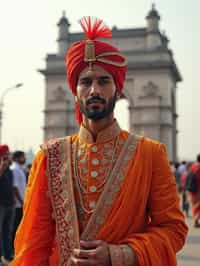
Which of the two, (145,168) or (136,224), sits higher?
(145,168)

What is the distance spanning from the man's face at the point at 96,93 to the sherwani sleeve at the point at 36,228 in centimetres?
33

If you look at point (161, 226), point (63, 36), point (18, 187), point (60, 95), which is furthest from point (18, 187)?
point (63, 36)

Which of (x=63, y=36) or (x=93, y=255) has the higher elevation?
(x=63, y=36)

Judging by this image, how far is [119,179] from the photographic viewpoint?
1736mm

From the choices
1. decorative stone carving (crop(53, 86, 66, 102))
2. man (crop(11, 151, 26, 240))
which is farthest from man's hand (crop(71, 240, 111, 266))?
decorative stone carving (crop(53, 86, 66, 102))

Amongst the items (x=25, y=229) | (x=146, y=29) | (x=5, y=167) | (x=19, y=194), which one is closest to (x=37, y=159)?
(x=25, y=229)

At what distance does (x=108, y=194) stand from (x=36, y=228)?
1.07 feet

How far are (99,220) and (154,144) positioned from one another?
39 cm

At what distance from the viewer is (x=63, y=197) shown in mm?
1781

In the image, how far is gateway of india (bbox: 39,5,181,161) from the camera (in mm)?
30469

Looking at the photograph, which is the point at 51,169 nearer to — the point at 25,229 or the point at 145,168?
the point at 25,229

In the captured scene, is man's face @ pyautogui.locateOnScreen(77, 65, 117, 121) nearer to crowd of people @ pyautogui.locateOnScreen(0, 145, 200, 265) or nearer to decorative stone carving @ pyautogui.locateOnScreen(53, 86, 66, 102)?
crowd of people @ pyautogui.locateOnScreen(0, 145, 200, 265)

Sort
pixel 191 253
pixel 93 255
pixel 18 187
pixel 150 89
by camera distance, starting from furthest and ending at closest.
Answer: pixel 150 89 → pixel 18 187 → pixel 191 253 → pixel 93 255

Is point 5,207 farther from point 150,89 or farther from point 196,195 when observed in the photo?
point 150,89
